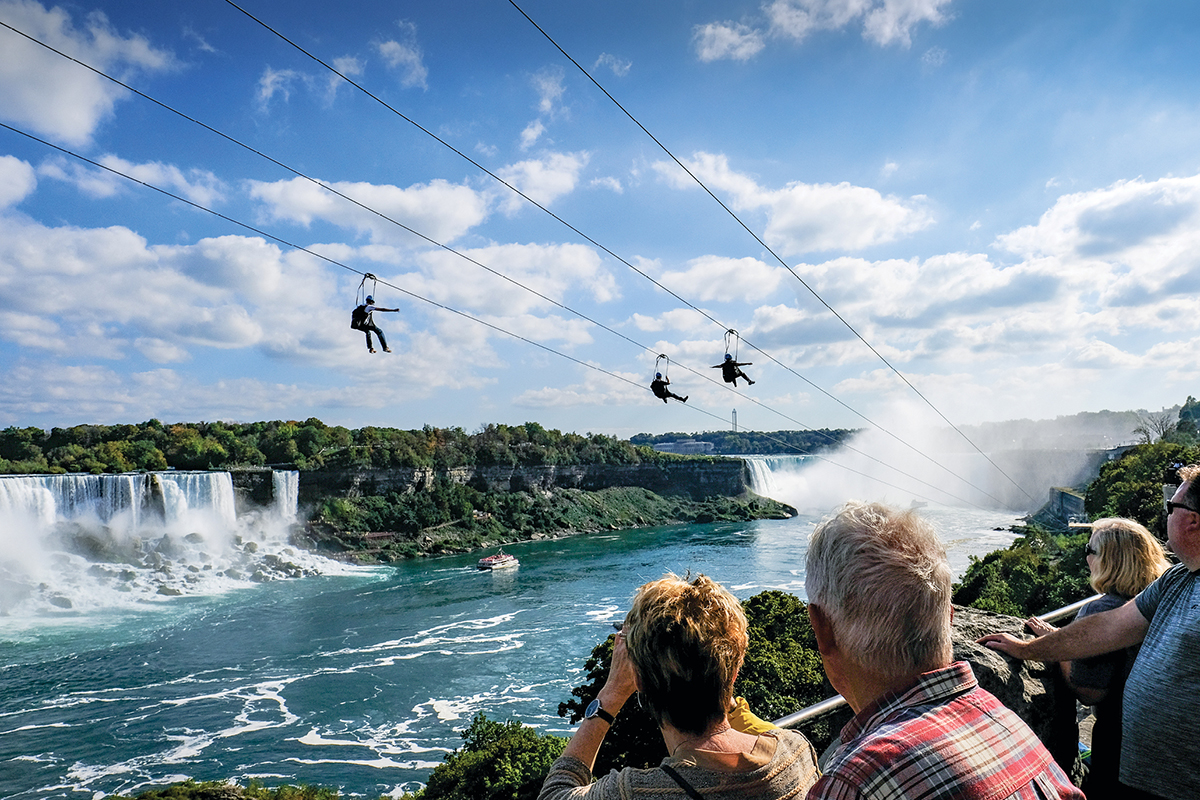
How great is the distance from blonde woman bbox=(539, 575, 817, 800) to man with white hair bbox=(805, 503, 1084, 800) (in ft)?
1.11

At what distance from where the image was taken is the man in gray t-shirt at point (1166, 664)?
209cm

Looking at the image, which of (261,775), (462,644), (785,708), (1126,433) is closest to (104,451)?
(462,644)

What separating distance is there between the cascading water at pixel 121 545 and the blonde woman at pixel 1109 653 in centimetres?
4142

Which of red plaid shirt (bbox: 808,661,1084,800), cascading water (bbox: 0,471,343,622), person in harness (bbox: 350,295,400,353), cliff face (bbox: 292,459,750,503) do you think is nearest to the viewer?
red plaid shirt (bbox: 808,661,1084,800)

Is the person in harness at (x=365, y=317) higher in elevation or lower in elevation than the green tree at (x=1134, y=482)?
higher

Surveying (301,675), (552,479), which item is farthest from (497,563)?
(552,479)

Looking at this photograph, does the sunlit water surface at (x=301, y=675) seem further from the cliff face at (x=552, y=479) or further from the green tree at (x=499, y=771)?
the cliff face at (x=552, y=479)

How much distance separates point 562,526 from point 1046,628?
6289cm

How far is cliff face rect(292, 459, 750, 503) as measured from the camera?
5625cm

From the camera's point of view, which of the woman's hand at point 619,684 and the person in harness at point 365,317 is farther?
the person in harness at point 365,317

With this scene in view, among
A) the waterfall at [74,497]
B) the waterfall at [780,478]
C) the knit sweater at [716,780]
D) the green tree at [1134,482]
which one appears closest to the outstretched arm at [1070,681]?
the knit sweater at [716,780]

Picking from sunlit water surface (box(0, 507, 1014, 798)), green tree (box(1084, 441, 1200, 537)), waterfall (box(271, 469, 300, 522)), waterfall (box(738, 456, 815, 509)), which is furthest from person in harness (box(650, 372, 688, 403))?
waterfall (box(738, 456, 815, 509))

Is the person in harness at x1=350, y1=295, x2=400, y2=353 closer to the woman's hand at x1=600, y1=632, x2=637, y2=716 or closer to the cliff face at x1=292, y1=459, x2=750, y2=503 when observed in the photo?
the woman's hand at x1=600, y1=632, x2=637, y2=716

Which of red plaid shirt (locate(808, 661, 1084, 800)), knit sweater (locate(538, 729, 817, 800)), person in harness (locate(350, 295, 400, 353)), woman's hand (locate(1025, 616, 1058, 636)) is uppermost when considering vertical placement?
person in harness (locate(350, 295, 400, 353))
